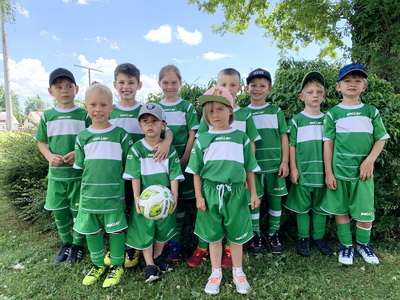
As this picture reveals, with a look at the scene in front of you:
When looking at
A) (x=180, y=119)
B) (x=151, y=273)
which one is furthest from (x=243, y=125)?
(x=151, y=273)

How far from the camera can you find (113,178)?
307 centimetres

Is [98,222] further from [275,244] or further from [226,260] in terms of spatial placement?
[275,244]

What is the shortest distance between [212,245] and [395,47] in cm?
638

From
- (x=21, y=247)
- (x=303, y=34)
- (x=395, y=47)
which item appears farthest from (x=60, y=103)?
(x=303, y=34)

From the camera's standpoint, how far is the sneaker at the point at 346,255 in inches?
135

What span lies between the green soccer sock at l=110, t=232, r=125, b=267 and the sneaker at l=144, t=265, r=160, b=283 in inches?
14.4

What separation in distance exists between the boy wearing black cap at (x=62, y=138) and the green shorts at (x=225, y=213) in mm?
1753

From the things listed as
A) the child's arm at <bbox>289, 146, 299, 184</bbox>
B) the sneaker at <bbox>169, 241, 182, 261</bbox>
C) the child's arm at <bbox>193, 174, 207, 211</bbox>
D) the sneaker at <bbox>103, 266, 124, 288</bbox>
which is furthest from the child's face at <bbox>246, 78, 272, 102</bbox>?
the sneaker at <bbox>103, 266, 124, 288</bbox>

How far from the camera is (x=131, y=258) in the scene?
3.47 m

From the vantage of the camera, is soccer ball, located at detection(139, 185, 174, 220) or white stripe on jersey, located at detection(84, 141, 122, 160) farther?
white stripe on jersey, located at detection(84, 141, 122, 160)

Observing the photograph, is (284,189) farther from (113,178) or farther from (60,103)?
(60,103)

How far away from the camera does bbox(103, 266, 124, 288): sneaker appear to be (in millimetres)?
3049

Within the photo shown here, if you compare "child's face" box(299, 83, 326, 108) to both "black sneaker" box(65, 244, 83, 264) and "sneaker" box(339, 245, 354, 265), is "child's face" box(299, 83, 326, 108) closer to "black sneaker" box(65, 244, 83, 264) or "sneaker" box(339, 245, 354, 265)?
"sneaker" box(339, 245, 354, 265)

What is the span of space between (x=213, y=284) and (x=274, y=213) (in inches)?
52.7
